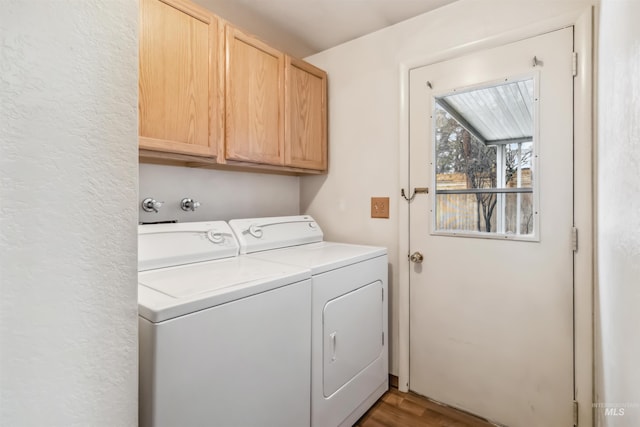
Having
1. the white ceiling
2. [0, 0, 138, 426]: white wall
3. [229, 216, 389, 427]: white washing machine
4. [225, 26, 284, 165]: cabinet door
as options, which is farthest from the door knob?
[0, 0, 138, 426]: white wall

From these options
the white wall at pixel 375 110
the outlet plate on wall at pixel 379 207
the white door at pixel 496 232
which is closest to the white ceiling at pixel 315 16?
the white wall at pixel 375 110

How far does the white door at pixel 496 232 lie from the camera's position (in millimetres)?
1579

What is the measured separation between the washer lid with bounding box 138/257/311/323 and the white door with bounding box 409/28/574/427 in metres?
0.98

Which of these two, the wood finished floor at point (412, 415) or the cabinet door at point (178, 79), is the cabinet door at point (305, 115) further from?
the wood finished floor at point (412, 415)

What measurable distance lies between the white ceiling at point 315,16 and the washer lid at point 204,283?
1.54 meters

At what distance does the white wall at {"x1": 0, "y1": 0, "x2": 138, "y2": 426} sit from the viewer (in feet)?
1.84

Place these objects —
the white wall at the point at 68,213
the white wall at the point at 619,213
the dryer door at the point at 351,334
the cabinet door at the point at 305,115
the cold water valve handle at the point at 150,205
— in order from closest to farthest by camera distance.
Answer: the white wall at the point at 68,213
the white wall at the point at 619,213
the dryer door at the point at 351,334
the cold water valve handle at the point at 150,205
the cabinet door at the point at 305,115

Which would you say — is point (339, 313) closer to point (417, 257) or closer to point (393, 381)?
point (417, 257)

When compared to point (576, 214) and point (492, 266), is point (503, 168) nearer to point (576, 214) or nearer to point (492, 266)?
point (576, 214)

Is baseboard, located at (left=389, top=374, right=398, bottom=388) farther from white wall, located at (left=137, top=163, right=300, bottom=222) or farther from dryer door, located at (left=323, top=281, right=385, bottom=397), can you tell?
white wall, located at (left=137, top=163, right=300, bottom=222)

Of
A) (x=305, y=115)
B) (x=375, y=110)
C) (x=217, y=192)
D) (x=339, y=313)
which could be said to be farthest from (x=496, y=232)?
(x=217, y=192)

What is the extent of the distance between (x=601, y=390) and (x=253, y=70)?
2256mm

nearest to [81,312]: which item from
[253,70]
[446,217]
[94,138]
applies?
[94,138]

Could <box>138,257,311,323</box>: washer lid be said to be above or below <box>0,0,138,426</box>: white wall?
below
